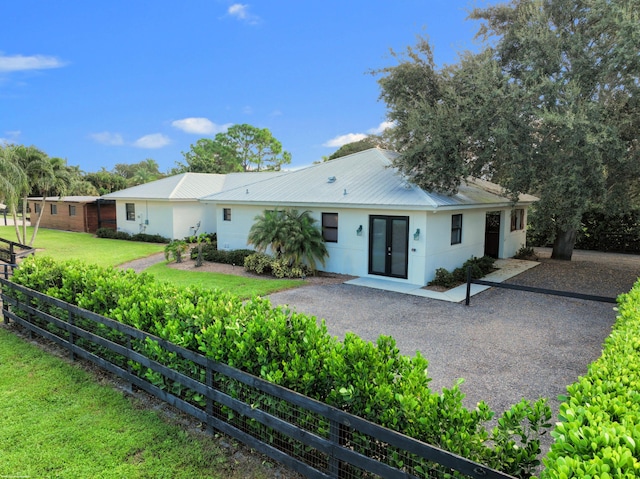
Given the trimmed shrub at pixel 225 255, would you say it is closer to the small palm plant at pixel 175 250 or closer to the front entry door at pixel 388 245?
the small palm plant at pixel 175 250

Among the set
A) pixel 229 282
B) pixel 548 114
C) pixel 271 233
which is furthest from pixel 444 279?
pixel 229 282

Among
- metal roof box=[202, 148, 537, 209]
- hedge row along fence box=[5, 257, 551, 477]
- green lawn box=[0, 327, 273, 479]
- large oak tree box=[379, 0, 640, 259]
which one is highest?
large oak tree box=[379, 0, 640, 259]

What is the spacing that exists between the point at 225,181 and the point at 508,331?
23.5 metres

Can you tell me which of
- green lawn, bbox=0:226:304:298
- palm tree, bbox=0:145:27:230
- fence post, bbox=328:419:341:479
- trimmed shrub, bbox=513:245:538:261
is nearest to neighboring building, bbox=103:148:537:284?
trimmed shrub, bbox=513:245:538:261

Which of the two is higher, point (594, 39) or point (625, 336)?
point (594, 39)

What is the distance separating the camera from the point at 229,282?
12.6m

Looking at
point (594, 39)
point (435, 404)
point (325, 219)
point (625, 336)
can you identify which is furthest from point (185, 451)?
point (594, 39)

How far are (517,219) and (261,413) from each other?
18.6m

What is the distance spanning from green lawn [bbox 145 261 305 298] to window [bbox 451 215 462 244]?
17.9ft

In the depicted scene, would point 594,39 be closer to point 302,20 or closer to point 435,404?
point 302,20

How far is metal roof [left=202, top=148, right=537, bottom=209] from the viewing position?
1242 centimetres

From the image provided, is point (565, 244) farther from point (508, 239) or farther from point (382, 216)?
point (382, 216)

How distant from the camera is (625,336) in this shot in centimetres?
391

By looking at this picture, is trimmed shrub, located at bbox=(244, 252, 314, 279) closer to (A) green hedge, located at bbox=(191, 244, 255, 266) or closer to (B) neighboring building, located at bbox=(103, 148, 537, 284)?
(B) neighboring building, located at bbox=(103, 148, 537, 284)
